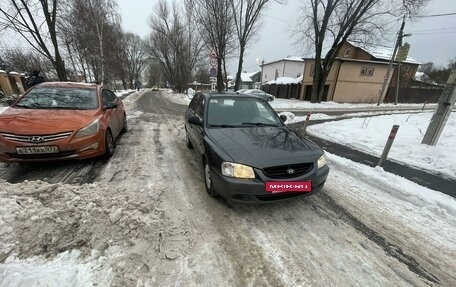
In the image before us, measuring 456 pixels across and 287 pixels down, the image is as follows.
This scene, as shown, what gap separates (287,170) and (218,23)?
20.4 m

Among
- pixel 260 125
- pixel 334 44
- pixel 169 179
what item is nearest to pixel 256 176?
pixel 260 125

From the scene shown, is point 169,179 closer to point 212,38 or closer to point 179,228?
point 179,228

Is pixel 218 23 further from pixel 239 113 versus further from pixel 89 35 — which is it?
pixel 239 113

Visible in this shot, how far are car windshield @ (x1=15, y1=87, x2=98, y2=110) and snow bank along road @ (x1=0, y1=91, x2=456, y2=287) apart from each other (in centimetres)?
138

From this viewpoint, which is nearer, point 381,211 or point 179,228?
point 179,228

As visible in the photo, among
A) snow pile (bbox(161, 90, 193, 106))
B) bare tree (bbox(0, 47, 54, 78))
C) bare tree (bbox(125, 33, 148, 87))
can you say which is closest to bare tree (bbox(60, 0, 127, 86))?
bare tree (bbox(0, 47, 54, 78))

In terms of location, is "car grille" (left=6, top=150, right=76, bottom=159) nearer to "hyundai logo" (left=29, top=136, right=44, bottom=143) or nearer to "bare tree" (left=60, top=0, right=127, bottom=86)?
"hyundai logo" (left=29, top=136, right=44, bottom=143)

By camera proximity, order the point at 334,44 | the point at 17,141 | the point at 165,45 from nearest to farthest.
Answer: the point at 17,141 < the point at 334,44 < the point at 165,45

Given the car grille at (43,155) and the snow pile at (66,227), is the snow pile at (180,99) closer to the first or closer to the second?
the car grille at (43,155)

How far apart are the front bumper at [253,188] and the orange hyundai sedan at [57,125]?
2726mm

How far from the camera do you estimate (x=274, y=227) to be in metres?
2.91

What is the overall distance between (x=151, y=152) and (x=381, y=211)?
15.6ft

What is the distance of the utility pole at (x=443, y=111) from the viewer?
19.6 ft

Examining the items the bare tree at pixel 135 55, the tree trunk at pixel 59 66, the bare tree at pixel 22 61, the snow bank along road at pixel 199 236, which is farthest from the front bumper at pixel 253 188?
the bare tree at pixel 135 55
